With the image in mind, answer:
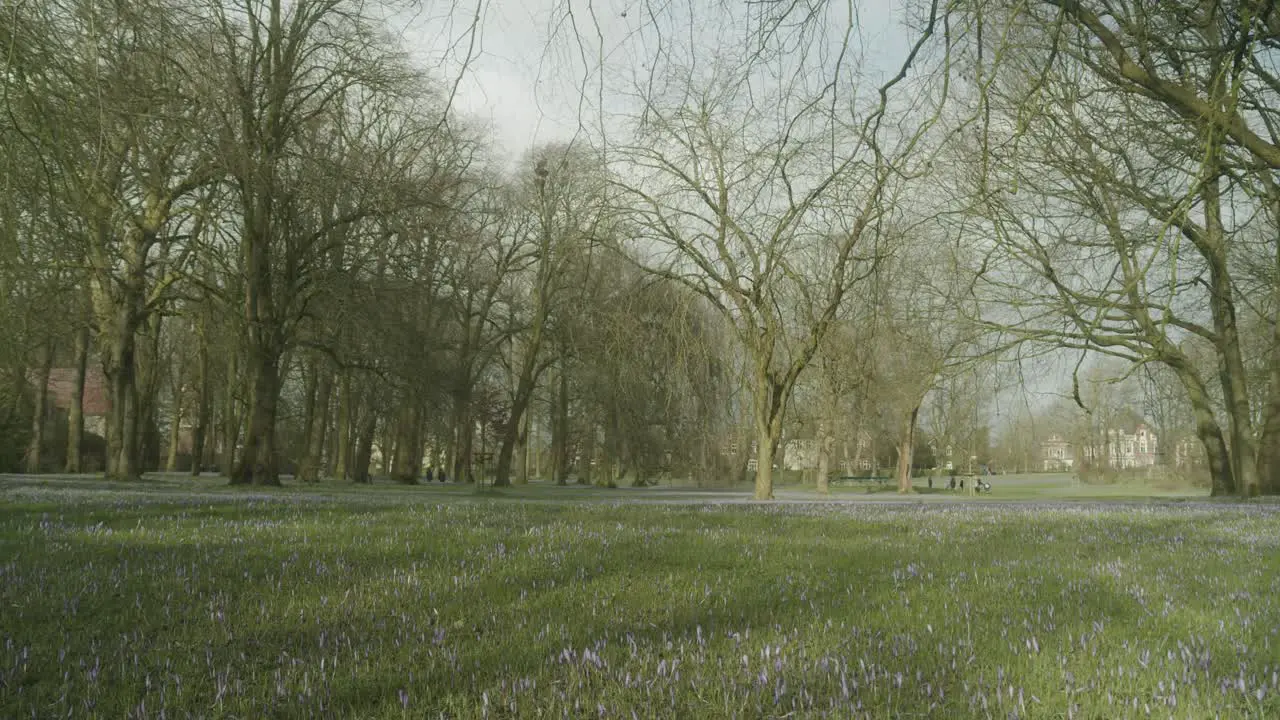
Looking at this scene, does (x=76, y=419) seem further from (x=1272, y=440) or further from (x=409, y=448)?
(x=1272, y=440)

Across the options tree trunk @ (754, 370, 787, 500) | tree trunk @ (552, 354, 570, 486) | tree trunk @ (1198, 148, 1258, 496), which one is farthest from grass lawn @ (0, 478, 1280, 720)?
tree trunk @ (552, 354, 570, 486)

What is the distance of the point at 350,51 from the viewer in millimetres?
21312

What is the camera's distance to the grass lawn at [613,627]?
3.08m

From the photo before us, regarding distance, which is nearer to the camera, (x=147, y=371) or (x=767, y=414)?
(x=767, y=414)

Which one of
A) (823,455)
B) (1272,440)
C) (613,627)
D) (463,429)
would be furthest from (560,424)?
(613,627)

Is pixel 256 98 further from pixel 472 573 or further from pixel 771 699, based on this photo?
pixel 771 699

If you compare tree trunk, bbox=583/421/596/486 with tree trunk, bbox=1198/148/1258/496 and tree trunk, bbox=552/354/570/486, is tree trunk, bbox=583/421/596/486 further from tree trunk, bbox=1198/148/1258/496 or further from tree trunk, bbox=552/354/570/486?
tree trunk, bbox=1198/148/1258/496

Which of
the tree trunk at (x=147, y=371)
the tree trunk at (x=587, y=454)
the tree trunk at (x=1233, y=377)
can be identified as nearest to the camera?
the tree trunk at (x=1233, y=377)

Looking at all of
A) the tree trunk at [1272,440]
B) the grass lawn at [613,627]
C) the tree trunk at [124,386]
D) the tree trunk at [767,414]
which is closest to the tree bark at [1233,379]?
the tree trunk at [1272,440]

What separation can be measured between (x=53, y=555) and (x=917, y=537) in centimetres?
865

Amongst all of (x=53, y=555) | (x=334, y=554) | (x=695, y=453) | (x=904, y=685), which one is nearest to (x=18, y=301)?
(x=53, y=555)

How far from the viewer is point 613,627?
4.27 meters

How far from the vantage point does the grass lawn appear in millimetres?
3076

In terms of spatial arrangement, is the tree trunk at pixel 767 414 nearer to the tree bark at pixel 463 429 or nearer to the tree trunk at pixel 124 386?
the tree bark at pixel 463 429
